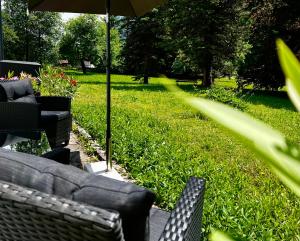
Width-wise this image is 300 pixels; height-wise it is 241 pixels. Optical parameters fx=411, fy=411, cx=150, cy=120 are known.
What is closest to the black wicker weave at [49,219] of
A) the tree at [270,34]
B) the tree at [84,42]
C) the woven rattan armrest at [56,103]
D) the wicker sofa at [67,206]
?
the wicker sofa at [67,206]

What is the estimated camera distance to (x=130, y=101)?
50.2 feet

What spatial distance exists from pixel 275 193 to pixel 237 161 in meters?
1.62

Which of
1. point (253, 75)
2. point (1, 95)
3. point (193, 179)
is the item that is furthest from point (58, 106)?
point (253, 75)

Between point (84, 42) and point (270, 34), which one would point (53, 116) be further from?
point (84, 42)

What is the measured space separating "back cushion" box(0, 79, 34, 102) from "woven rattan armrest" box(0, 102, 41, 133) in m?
0.38

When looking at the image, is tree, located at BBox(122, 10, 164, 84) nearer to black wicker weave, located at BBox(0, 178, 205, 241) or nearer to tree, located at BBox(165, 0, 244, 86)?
tree, located at BBox(165, 0, 244, 86)

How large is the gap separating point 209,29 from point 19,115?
21715 millimetres

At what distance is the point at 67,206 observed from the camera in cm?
127

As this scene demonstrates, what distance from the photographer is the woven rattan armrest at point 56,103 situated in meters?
7.19

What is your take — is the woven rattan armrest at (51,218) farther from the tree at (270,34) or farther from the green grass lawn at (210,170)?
the tree at (270,34)

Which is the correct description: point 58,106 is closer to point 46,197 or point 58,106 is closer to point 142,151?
point 142,151

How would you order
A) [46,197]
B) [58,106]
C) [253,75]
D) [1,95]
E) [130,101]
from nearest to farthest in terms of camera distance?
[46,197] < [1,95] < [58,106] < [130,101] < [253,75]

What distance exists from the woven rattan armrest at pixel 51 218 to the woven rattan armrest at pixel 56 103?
18.8 ft

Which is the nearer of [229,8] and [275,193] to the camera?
[275,193]
